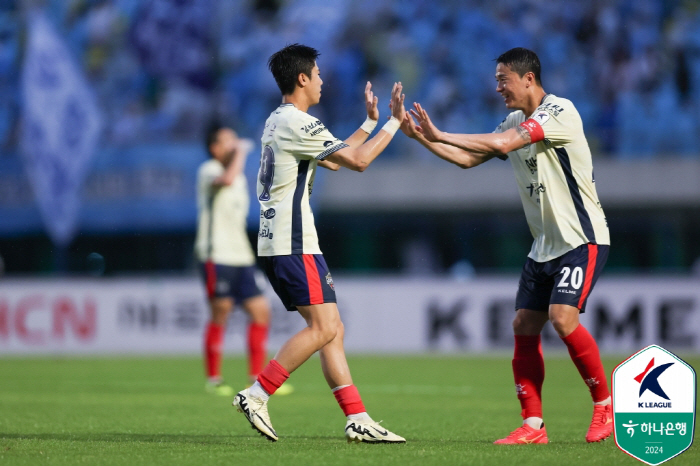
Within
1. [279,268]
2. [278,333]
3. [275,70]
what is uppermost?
[275,70]

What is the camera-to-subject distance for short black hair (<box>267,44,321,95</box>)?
5777 mm

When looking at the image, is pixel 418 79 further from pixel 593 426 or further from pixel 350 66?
pixel 593 426

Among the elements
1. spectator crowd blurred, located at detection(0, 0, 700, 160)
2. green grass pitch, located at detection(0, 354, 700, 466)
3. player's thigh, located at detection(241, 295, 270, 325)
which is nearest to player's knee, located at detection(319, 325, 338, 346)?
green grass pitch, located at detection(0, 354, 700, 466)

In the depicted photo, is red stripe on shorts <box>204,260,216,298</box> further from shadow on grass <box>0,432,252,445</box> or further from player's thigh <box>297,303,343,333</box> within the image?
player's thigh <box>297,303,343,333</box>

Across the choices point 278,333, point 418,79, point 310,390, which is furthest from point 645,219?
Answer: point 310,390

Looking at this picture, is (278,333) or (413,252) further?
(413,252)

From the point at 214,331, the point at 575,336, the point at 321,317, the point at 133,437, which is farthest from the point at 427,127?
the point at 214,331

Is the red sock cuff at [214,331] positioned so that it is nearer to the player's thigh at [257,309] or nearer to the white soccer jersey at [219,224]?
the player's thigh at [257,309]

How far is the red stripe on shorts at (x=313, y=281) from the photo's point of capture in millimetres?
5617

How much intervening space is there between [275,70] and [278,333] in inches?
391

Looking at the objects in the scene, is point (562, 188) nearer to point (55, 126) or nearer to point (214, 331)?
point (214, 331)

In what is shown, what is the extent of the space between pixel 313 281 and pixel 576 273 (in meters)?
1.50

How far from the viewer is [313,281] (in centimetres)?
563

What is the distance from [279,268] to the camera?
565 cm
